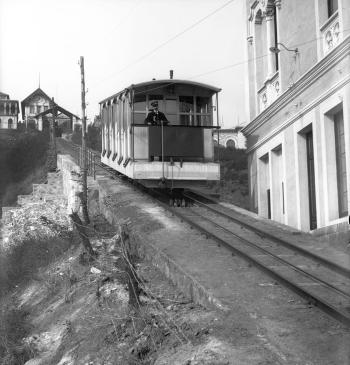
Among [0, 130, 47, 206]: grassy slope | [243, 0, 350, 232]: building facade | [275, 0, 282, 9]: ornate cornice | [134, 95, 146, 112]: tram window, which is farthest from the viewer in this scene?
[0, 130, 47, 206]: grassy slope

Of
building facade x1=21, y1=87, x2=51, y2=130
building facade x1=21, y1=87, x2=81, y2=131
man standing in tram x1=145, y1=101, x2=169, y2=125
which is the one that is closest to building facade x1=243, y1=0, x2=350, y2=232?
man standing in tram x1=145, y1=101, x2=169, y2=125

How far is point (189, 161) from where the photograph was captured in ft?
58.0

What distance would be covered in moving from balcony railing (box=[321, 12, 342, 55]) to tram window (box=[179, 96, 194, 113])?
18.7 ft

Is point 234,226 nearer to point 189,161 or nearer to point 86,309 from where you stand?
point 189,161

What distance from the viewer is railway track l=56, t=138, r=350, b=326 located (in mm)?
7625

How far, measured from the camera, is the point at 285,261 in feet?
32.4

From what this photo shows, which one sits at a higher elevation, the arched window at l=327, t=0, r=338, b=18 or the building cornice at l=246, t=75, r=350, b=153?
the arched window at l=327, t=0, r=338, b=18

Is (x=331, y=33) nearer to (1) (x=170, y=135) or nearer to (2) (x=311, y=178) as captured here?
(2) (x=311, y=178)

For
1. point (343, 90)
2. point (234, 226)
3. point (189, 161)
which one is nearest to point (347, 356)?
point (343, 90)

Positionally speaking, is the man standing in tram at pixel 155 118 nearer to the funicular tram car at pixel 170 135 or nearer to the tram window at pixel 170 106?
the funicular tram car at pixel 170 135

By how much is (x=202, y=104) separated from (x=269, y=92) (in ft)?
6.92

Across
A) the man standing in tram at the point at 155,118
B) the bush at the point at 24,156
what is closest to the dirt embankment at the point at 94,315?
the man standing in tram at the point at 155,118

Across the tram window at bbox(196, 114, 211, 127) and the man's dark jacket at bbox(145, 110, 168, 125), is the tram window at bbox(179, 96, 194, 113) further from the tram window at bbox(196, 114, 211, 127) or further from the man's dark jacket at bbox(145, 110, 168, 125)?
the man's dark jacket at bbox(145, 110, 168, 125)

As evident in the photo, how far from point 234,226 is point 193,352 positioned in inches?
317
